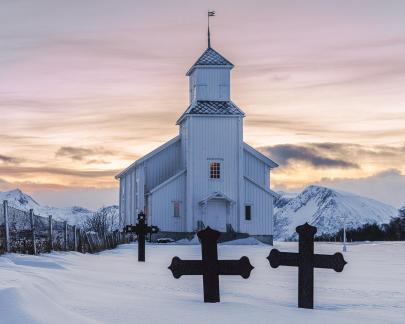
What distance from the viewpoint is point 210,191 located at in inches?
2248

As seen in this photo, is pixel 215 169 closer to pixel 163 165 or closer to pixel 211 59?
pixel 163 165

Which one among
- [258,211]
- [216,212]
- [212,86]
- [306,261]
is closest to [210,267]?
[306,261]

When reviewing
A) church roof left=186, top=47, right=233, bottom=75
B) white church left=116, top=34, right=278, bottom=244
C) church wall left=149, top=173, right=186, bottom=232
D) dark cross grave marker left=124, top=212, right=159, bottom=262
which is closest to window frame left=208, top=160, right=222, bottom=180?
white church left=116, top=34, right=278, bottom=244

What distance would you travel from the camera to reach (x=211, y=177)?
57188mm

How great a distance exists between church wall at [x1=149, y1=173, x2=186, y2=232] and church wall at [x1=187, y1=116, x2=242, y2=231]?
2.96 feet

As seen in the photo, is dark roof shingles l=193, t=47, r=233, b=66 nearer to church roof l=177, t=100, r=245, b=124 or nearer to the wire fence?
church roof l=177, t=100, r=245, b=124

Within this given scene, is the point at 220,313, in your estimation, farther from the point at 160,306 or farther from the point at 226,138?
the point at 226,138

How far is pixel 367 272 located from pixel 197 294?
8.84m

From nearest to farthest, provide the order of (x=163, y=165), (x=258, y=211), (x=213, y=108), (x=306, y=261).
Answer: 1. (x=306, y=261)
2. (x=213, y=108)
3. (x=258, y=211)
4. (x=163, y=165)

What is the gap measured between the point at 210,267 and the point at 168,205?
45.3 meters

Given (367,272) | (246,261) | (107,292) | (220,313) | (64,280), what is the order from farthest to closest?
1. (367,272)
2. (64,280)
3. (107,292)
4. (246,261)
5. (220,313)

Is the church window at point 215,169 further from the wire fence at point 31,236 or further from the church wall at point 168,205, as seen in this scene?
the wire fence at point 31,236

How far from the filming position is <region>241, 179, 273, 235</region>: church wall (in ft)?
191

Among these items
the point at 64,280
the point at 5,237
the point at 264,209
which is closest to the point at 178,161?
the point at 264,209
